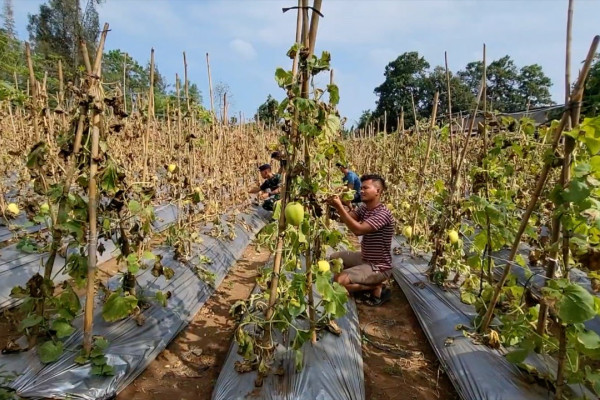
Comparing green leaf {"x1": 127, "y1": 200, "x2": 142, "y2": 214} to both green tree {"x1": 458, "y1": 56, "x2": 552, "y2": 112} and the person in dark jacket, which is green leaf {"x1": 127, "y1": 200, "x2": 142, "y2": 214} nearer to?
the person in dark jacket

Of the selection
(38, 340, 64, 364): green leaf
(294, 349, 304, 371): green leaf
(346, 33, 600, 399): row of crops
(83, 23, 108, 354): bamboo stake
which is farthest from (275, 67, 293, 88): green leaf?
(38, 340, 64, 364): green leaf

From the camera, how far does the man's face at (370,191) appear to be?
394cm

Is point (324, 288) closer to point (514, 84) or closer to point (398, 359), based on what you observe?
point (398, 359)

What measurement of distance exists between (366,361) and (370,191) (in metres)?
1.65

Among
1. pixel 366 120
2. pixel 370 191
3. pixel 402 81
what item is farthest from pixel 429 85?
pixel 370 191

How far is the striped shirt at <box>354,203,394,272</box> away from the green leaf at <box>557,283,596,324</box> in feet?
7.17

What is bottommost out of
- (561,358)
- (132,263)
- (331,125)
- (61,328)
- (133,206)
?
(61,328)

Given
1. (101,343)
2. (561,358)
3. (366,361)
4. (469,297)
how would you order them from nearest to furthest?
(561,358) < (101,343) < (366,361) < (469,297)

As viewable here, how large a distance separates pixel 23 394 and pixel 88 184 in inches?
49.8

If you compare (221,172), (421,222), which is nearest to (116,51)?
(221,172)

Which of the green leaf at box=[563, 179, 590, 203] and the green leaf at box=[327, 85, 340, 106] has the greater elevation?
the green leaf at box=[327, 85, 340, 106]

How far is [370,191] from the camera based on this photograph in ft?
12.9

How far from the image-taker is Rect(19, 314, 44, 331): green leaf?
235 centimetres

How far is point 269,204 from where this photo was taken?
6.94m
